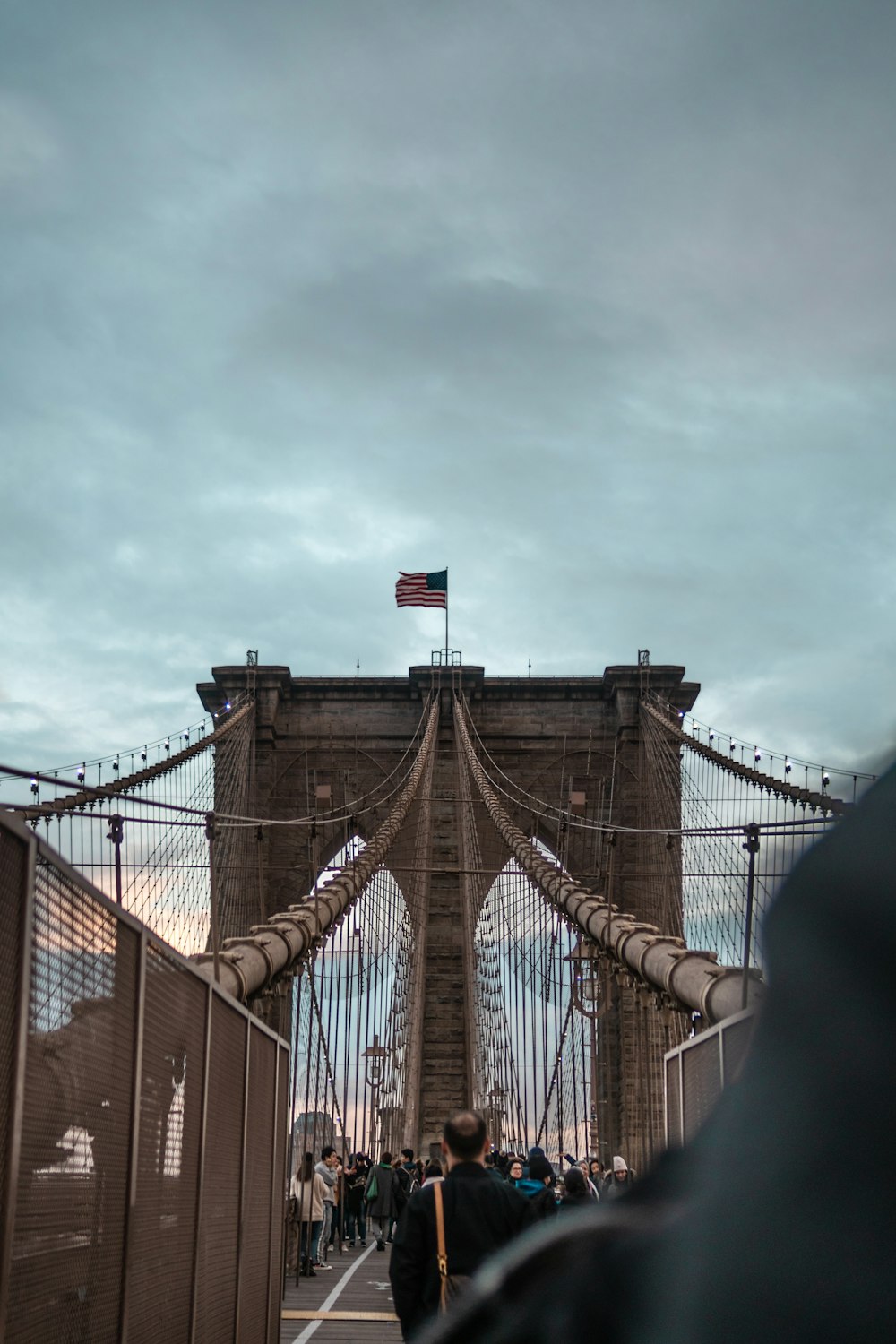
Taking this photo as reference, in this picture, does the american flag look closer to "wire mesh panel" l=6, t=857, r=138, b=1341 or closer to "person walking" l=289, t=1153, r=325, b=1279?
"person walking" l=289, t=1153, r=325, b=1279

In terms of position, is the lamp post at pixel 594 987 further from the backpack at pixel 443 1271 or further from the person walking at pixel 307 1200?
the backpack at pixel 443 1271

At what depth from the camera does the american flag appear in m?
32.7

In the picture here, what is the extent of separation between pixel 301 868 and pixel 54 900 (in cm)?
2537

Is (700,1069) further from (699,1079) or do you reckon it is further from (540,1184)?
(540,1184)

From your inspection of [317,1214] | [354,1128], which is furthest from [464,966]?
[317,1214]

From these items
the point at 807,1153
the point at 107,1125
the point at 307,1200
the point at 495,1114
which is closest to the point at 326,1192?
the point at 307,1200

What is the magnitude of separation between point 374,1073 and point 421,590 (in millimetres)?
15133

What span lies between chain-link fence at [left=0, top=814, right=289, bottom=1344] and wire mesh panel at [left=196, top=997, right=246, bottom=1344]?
0.04 ft

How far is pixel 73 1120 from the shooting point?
3.02m

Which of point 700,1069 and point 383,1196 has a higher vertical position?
point 700,1069

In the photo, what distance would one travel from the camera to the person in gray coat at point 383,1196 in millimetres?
13688

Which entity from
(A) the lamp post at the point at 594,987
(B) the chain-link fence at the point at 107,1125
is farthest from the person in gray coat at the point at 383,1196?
(B) the chain-link fence at the point at 107,1125

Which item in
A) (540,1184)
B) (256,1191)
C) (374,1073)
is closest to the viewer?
(256,1191)

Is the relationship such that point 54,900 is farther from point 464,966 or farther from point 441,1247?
point 464,966
